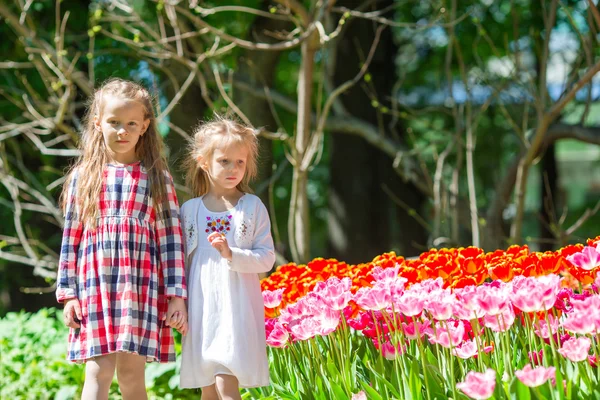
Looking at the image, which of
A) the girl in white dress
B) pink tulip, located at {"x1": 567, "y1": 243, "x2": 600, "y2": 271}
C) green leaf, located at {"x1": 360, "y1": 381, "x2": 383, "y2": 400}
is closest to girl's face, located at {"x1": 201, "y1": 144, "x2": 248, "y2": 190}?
the girl in white dress

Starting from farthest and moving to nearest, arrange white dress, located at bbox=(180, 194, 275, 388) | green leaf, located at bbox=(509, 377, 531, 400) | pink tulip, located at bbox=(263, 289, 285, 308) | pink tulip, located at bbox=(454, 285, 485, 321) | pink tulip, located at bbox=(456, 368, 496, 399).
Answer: pink tulip, located at bbox=(263, 289, 285, 308), white dress, located at bbox=(180, 194, 275, 388), pink tulip, located at bbox=(454, 285, 485, 321), green leaf, located at bbox=(509, 377, 531, 400), pink tulip, located at bbox=(456, 368, 496, 399)

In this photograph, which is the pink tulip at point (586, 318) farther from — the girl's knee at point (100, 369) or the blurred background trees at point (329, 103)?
the blurred background trees at point (329, 103)

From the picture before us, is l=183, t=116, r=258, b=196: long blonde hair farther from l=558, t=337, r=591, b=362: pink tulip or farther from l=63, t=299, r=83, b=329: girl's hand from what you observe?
l=558, t=337, r=591, b=362: pink tulip

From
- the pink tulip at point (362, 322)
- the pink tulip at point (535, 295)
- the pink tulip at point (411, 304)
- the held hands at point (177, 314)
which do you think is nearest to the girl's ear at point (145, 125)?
the held hands at point (177, 314)

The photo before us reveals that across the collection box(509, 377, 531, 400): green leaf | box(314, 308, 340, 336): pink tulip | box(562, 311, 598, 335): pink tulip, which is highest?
box(314, 308, 340, 336): pink tulip

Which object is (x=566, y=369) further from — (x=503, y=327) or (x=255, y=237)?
(x=255, y=237)

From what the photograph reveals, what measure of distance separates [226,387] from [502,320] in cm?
98

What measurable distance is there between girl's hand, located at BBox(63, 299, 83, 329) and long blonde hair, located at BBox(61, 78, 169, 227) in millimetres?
279

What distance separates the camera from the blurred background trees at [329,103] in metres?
5.42

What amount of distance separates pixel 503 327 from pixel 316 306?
63 cm

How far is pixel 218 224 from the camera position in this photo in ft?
9.81

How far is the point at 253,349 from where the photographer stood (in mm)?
2875

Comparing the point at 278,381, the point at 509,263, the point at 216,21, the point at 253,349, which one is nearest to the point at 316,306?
the point at 253,349

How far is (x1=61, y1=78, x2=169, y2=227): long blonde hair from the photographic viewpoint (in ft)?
9.77
